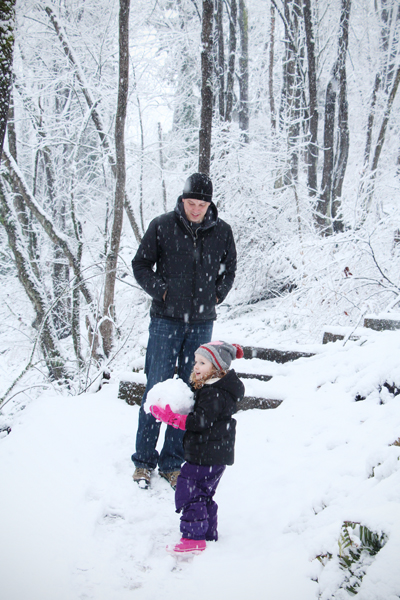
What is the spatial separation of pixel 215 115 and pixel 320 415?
918cm

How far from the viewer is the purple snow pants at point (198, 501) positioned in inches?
83.0

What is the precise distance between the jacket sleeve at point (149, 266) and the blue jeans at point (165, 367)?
216 millimetres

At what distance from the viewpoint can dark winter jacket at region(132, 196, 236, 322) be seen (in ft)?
8.80

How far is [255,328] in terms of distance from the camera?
8188mm

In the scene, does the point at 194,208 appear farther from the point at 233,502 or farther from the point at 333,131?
the point at 333,131

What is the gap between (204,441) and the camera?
2158 millimetres

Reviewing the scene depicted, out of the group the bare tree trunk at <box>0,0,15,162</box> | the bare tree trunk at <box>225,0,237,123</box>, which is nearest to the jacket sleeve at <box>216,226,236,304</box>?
the bare tree trunk at <box>0,0,15,162</box>

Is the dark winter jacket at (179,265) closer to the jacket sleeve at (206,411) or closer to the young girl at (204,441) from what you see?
the young girl at (204,441)

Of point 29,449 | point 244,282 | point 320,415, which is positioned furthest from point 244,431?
point 244,282

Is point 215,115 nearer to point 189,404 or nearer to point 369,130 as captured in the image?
point 369,130

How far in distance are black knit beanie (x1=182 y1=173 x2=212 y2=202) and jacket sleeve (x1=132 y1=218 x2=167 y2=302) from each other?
321 millimetres

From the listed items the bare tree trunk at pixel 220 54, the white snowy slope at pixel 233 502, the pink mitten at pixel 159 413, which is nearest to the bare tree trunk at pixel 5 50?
the white snowy slope at pixel 233 502

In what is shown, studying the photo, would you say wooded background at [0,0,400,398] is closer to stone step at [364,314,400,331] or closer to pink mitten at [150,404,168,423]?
stone step at [364,314,400,331]

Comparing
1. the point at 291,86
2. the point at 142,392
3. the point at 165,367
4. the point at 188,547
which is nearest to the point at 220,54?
the point at 291,86
